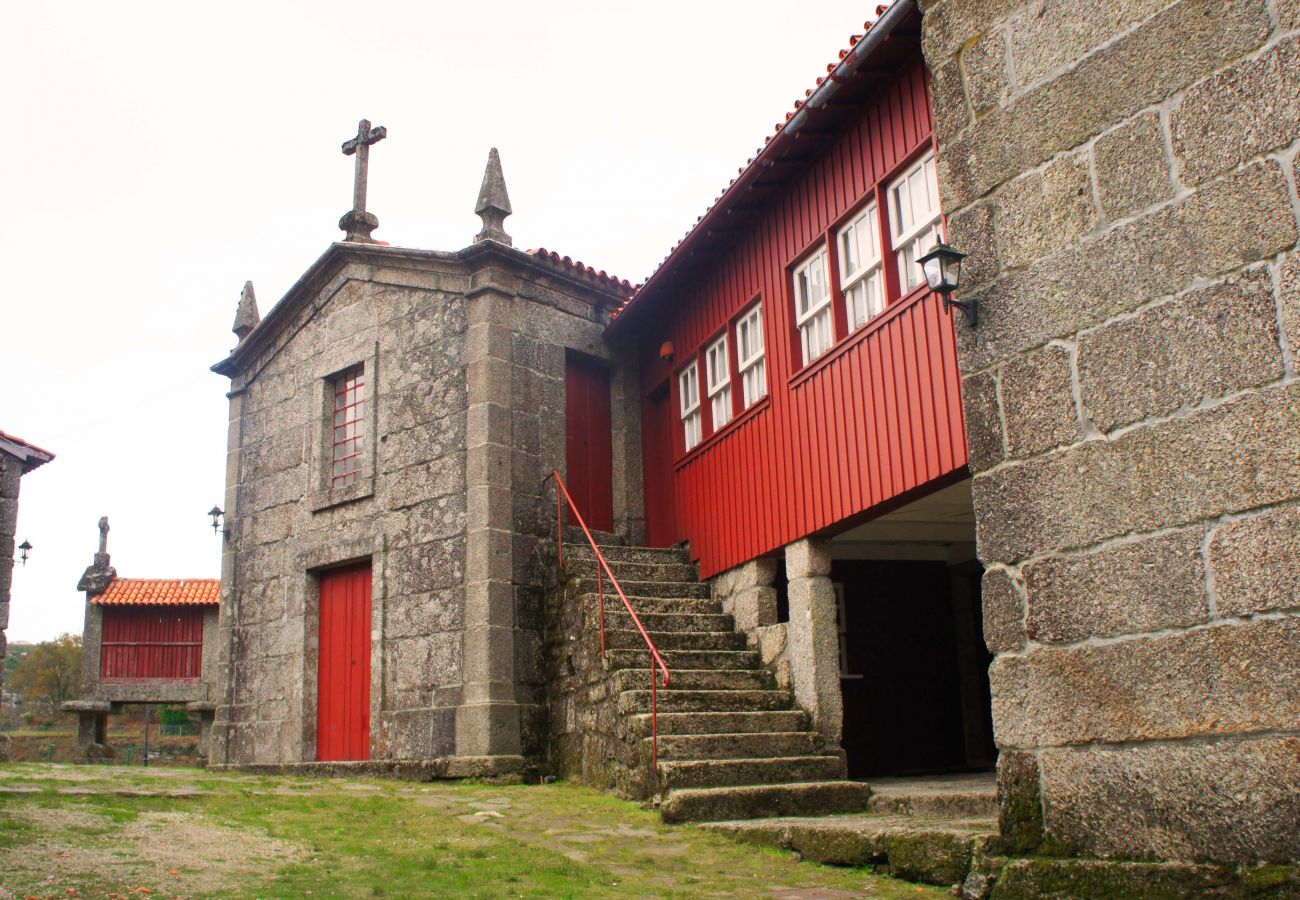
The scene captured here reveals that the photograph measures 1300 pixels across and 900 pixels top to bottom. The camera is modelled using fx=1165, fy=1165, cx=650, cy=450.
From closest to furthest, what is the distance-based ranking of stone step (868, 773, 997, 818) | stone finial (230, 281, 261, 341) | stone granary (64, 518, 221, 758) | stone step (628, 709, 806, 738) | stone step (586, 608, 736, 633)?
stone step (868, 773, 997, 818) → stone step (628, 709, 806, 738) → stone step (586, 608, 736, 633) → stone finial (230, 281, 261, 341) → stone granary (64, 518, 221, 758)

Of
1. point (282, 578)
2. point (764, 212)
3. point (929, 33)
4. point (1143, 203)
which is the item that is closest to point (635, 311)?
point (764, 212)

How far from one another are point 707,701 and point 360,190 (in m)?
7.46

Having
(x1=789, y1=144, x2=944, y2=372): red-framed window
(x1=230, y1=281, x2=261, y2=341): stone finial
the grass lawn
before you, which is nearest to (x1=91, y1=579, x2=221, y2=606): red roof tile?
(x1=230, y1=281, x2=261, y2=341): stone finial

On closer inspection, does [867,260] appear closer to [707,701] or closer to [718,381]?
[718,381]

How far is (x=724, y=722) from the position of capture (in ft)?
28.6

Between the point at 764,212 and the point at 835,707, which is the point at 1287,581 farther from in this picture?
the point at 764,212

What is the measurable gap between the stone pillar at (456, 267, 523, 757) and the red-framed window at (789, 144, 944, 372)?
3.09 metres

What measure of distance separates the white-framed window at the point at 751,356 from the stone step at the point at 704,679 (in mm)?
2380

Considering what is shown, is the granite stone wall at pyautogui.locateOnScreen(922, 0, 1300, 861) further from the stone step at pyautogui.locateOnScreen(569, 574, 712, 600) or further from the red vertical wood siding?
the stone step at pyautogui.locateOnScreen(569, 574, 712, 600)

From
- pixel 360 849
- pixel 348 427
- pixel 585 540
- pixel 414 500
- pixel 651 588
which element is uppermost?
pixel 348 427

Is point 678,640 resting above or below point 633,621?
below

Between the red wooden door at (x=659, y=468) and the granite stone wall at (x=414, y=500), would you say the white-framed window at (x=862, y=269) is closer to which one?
the red wooden door at (x=659, y=468)

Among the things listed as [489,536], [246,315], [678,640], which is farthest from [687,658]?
[246,315]

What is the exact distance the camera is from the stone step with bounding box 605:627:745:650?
968 centimetres
